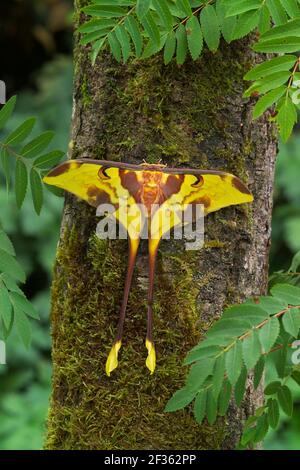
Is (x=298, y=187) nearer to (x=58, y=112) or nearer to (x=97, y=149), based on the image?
(x=58, y=112)

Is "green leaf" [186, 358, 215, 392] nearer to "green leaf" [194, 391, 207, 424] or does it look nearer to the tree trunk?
"green leaf" [194, 391, 207, 424]

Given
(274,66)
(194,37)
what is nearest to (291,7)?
(274,66)

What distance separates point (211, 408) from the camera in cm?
186

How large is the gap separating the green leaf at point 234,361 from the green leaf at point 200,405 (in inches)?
5.6

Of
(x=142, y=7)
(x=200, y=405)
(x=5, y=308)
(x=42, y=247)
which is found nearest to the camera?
(x=142, y=7)

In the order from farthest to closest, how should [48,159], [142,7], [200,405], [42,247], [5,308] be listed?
[42,247] < [48,159] < [5,308] < [200,405] < [142,7]

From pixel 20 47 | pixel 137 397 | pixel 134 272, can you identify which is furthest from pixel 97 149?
pixel 20 47

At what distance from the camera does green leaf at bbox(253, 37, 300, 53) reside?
70.2 inches

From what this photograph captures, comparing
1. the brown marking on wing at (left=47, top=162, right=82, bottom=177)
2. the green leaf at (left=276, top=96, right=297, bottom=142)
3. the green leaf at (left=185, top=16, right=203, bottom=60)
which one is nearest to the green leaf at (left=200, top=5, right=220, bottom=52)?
the green leaf at (left=185, top=16, right=203, bottom=60)

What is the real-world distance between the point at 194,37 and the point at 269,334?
0.74 m

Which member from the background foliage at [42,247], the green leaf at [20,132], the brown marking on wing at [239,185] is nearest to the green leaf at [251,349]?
the brown marking on wing at [239,185]

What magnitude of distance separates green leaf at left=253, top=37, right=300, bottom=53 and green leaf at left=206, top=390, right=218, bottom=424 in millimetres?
818

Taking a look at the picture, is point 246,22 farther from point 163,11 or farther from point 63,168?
point 63,168

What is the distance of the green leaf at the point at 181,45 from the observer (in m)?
1.92
